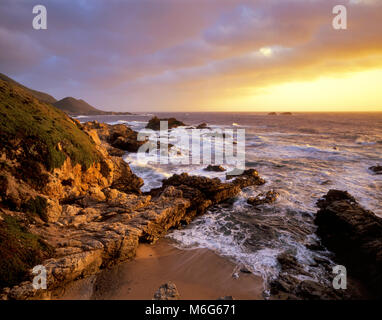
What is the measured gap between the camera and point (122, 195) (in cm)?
870

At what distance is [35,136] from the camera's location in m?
7.07

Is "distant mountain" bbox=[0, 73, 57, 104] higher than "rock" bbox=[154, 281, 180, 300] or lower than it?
higher

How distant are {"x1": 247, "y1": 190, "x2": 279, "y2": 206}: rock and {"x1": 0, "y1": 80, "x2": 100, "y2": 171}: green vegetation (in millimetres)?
8891

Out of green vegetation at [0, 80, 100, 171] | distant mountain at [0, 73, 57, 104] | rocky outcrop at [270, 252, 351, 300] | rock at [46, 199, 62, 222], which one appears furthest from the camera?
distant mountain at [0, 73, 57, 104]

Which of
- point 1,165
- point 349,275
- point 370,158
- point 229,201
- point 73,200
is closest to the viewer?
point 349,275

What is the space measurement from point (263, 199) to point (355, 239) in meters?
4.70

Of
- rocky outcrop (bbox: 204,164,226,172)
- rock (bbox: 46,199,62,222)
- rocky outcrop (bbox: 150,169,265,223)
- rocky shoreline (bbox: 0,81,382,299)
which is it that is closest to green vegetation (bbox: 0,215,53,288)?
rocky shoreline (bbox: 0,81,382,299)

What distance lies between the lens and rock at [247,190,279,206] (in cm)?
1031

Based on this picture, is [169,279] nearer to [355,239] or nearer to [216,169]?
[355,239]

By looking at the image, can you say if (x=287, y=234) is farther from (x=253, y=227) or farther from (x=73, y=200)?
(x=73, y=200)

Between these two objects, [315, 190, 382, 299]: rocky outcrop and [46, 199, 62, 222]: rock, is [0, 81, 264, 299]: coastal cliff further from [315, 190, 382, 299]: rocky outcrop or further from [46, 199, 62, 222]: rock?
[315, 190, 382, 299]: rocky outcrop

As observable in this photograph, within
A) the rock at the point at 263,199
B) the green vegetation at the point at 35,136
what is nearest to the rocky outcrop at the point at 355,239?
the rock at the point at 263,199

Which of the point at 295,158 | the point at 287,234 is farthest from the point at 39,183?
the point at 295,158
